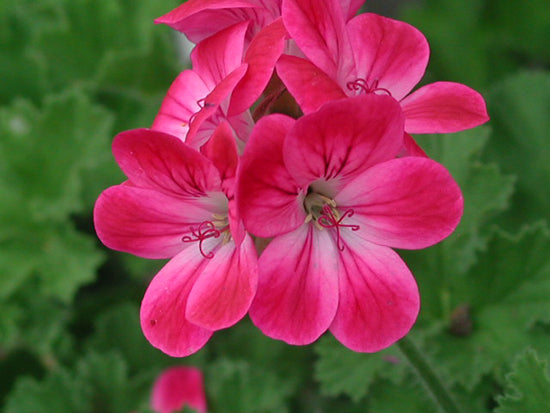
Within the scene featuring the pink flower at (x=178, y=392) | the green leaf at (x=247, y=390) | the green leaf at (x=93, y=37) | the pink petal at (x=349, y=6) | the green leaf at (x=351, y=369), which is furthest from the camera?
the green leaf at (x=93, y=37)

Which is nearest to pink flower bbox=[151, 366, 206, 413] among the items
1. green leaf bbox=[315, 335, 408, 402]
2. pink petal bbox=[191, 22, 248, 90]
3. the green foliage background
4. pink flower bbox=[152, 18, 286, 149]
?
the green foliage background

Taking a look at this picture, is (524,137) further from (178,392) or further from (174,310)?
(174,310)

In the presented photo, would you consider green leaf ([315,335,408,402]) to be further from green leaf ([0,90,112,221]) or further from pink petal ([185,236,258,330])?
green leaf ([0,90,112,221])

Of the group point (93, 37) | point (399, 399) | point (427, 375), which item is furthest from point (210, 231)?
point (93, 37)

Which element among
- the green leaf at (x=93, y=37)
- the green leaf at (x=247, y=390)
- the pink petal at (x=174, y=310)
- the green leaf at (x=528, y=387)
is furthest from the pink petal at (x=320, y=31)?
the green leaf at (x=93, y=37)

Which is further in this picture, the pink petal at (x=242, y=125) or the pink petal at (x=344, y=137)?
the pink petal at (x=242, y=125)

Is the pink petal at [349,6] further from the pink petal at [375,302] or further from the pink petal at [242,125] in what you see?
the pink petal at [375,302]

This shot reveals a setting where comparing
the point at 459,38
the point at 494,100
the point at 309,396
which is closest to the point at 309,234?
the point at 309,396
